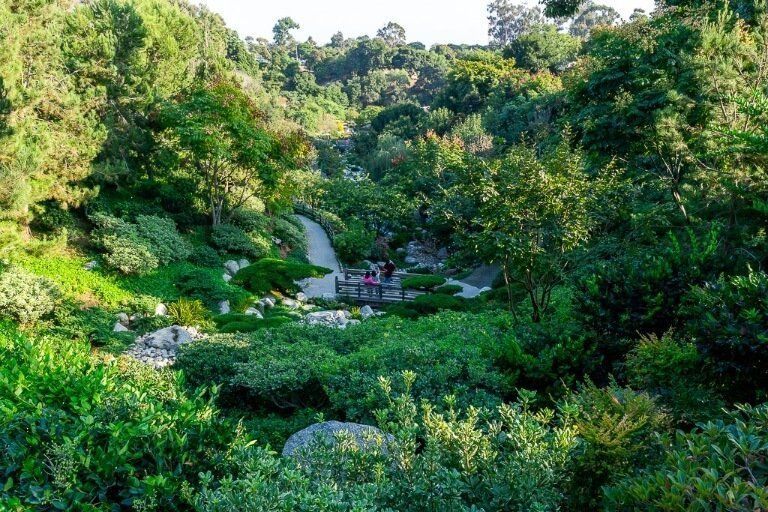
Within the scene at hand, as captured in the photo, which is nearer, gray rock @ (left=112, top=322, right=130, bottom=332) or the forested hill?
the forested hill

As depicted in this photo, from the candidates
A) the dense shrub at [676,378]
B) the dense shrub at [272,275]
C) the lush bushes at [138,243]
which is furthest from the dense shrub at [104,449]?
the dense shrub at [272,275]

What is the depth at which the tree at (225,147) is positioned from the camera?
688 inches

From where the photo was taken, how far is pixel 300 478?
2.78 metres

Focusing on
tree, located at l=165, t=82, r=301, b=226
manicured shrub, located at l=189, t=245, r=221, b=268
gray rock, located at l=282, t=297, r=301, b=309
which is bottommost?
gray rock, located at l=282, t=297, r=301, b=309

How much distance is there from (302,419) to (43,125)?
11.7 metres

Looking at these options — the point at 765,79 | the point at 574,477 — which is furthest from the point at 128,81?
the point at 574,477

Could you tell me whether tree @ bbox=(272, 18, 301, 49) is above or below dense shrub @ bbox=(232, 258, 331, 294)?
above

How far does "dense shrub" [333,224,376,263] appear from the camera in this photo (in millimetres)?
23312

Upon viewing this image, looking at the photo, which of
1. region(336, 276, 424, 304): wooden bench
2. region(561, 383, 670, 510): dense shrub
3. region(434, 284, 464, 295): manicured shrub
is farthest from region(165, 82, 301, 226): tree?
region(561, 383, 670, 510): dense shrub

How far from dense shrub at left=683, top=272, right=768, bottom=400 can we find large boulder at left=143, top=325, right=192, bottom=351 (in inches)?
379

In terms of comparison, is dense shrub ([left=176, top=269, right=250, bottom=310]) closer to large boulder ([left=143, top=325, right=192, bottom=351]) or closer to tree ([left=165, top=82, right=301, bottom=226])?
large boulder ([left=143, top=325, right=192, bottom=351])

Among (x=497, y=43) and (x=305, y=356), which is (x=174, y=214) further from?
(x=497, y=43)

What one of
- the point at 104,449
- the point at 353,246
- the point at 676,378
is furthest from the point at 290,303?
the point at 104,449

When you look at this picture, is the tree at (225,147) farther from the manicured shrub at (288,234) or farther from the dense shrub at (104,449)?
the dense shrub at (104,449)
